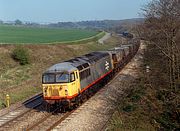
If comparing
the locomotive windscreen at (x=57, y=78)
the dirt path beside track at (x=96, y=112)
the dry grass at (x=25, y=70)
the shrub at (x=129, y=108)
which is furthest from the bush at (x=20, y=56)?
the shrub at (x=129, y=108)

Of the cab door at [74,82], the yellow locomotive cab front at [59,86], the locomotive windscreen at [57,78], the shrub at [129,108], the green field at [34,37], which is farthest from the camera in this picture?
the green field at [34,37]

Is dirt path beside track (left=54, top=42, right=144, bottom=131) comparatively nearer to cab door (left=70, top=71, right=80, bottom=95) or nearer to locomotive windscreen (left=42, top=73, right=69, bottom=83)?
cab door (left=70, top=71, right=80, bottom=95)

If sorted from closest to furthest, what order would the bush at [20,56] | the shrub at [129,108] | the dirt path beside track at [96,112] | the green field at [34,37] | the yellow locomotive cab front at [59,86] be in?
the dirt path beside track at [96,112] → the shrub at [129,108] → the yellow locomotive cab front at [59,86] → the bush at [20,56] → the green field at [34,37]

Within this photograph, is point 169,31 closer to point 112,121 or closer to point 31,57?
point 112,121

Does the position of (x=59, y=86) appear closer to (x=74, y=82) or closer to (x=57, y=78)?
(x=57, y=78)

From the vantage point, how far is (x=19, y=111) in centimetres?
2489

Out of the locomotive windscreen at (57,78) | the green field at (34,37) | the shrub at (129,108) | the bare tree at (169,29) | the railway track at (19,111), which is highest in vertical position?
the bare tree at (169,29)

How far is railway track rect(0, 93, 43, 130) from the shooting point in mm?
21758

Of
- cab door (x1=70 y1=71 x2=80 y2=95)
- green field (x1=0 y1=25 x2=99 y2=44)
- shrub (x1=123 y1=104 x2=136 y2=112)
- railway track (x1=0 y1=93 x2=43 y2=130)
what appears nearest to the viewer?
railway track (x1=0 y1=93 x2=43 y2=130)

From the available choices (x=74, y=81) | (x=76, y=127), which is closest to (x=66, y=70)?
(x=74, y=81)

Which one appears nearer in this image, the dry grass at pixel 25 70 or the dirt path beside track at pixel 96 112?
the dirt path beside track at pixel 96 112

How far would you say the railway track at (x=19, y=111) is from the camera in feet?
71.4

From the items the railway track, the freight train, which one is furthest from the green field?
the freight train

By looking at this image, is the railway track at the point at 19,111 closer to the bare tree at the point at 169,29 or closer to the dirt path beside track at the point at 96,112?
the dirt path beside track at the point at 96,112
